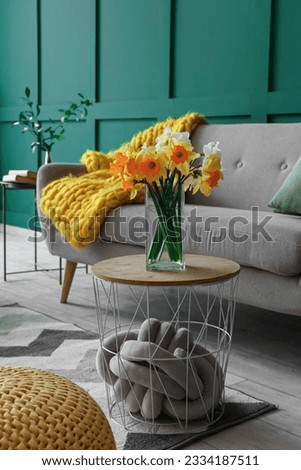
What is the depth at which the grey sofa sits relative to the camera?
2.07 metres

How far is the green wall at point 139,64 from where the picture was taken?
329cm

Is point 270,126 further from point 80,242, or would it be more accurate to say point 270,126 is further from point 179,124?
point 80,242

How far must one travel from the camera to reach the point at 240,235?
Answer: 217 cm

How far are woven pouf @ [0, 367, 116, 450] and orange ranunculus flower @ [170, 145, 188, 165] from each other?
0.67 m

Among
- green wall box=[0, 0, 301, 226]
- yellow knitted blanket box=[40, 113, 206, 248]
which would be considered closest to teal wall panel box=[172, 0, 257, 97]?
green wall box=[0, 0, 301, 226]

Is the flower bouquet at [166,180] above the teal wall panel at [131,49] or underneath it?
underneath

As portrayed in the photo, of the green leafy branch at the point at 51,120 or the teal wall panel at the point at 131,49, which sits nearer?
the green leafy branch at the point at 51,120

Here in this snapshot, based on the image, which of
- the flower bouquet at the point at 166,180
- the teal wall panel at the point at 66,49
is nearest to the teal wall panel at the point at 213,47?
the teal wall panel at the point at 66,49

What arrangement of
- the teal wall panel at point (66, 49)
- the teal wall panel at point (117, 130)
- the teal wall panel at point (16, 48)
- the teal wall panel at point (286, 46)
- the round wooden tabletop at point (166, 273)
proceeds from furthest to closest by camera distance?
the teal wall panel at point (16, 48)
the teal wall panel at point (66, 49)
the teal wall panel at point (117, 130)
the teal wall panel at point (286, 46)
the round wooden tabletop at point (166, 273)

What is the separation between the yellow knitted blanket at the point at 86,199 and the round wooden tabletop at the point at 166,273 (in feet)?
2.75

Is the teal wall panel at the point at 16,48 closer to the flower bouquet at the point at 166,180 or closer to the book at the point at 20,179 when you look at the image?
the book at the point at 20,179

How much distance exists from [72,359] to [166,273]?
A: 68 centimetres

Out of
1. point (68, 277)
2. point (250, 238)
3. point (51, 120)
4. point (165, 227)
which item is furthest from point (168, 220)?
point (51, 120)
